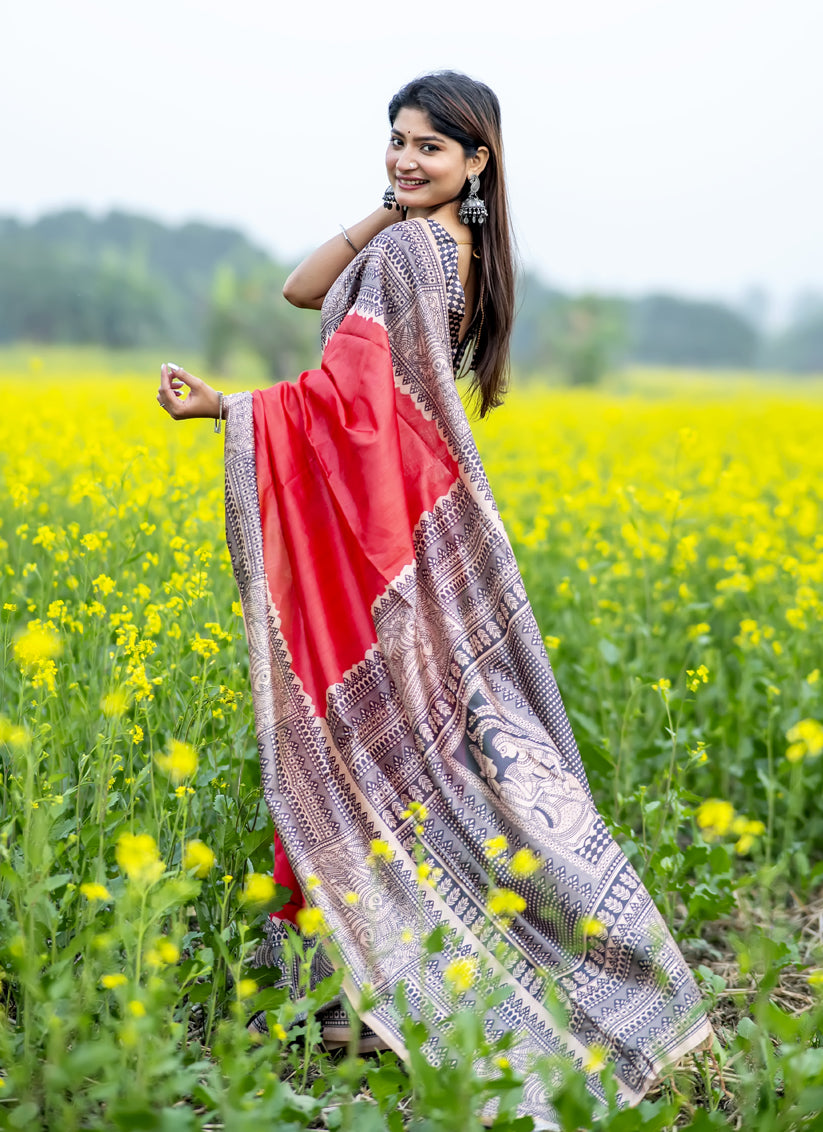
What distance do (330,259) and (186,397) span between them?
56cm

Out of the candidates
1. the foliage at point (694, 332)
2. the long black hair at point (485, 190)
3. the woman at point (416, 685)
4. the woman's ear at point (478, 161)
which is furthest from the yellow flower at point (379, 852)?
the foliage at point (694, 332)

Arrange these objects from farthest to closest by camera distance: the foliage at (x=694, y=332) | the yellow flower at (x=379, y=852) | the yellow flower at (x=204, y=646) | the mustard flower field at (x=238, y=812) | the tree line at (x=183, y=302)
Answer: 1. the foliage at (x=694, y=332)
2. the tree line at (x=183, y=302)
3. the yellow flower at (x=204, y=646)
4. the yellow flower at (x=379, y=852)
5. the mustard flower field at (x=238, y=812)

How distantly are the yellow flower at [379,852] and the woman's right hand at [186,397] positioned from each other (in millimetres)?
850

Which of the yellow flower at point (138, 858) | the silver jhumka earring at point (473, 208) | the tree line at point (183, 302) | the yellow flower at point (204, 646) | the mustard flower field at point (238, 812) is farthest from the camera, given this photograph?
the tree line at point (183, 302)

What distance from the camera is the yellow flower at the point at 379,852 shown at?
63.7 inches

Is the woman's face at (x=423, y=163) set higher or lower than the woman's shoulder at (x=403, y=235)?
higher

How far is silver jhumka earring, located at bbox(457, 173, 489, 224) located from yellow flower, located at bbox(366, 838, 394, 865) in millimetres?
1242

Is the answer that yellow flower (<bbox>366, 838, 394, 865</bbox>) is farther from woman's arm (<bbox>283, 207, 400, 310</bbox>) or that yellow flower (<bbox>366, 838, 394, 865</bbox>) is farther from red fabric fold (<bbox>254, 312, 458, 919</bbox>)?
woman's arm (<bbox>283, 207, 400, 310</bbox>)

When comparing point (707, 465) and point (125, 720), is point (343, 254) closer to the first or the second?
point (125, 720)

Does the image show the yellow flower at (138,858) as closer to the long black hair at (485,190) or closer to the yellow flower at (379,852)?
the yellow flower at (379,852)

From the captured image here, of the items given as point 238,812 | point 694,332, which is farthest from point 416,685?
point 694,332

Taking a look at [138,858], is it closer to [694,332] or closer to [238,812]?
[238,812]

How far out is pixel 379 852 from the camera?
1.67m

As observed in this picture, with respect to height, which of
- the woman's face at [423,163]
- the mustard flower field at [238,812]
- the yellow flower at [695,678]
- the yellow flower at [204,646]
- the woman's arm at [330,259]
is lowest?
the mustard flower field at [238,812]
